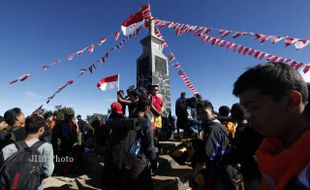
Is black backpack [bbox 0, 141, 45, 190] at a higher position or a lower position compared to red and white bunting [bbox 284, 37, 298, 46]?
lower

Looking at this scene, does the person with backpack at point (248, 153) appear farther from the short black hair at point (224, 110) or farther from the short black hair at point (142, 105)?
the short black hair at point (224, 110)

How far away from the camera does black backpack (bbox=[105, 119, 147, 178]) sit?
3.13 metres

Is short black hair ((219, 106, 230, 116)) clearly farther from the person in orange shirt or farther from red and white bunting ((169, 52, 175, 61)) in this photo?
red and white bunting ((169, 52, 175, 61))

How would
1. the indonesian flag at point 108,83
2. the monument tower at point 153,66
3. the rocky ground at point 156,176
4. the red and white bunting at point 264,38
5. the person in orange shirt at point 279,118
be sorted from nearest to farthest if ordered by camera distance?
the person in orange shirt at point 279,118 < the rocky ground at point 156,176 < the red and white bunting at point 264,38 < the indonesian flag at point 108,83 < the monument tower at point 153,66

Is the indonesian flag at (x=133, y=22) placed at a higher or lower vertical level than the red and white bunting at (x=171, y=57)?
higher

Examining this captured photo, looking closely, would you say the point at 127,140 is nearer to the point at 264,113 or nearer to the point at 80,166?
the point at 264,113

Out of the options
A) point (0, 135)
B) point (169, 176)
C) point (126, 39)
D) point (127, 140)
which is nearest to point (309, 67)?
point (169, 176)

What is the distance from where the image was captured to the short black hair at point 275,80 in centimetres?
97

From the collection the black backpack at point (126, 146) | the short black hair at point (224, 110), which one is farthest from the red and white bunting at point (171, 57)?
the black backpack at point (126, 146)

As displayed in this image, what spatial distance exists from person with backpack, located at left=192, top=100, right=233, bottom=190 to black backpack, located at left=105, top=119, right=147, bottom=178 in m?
0.91

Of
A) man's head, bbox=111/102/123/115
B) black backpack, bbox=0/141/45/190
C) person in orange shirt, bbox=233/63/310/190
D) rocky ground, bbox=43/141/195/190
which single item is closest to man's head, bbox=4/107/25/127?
black backpack, bbox=0/141/45/190

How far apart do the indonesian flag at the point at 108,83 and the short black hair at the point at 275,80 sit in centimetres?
803

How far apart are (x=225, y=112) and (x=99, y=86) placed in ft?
18.9

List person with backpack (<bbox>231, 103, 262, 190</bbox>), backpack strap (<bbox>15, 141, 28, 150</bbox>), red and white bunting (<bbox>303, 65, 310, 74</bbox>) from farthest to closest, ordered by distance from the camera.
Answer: red and white bunting (<bbox>303, 65, 310, 74</bbox>) → backpack strap (<bbox>15, 141, 28, 150</bbox>) → person with backpack (<bbox>231, 103, 262, 190</bbox>)
